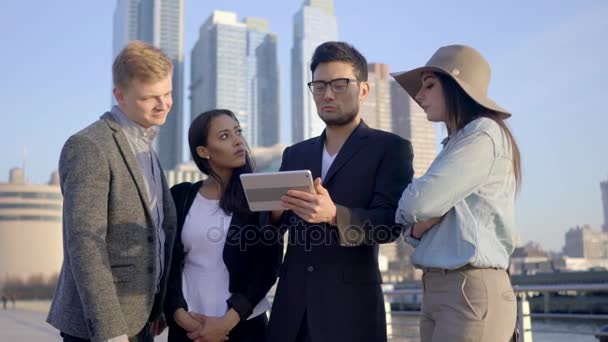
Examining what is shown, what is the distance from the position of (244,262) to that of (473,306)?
3.27ft

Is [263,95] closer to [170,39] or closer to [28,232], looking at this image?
[170,39]

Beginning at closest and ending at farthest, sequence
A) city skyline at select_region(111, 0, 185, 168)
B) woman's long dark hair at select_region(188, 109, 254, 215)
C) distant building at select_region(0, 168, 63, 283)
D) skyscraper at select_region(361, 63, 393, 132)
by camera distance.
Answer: woman's long dark hair at select_region(188, 109, 254, 215), distant building at select_region(0, 168, 63, 283), skyscraper at select_region(361, 63, 393, 132), city skyline at select_region(111, 0, 185, 168)

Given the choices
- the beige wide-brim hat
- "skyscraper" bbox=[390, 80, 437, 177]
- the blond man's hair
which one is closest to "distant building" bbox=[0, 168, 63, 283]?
"skyscraper" bbox=[390, 80, 437, 177]

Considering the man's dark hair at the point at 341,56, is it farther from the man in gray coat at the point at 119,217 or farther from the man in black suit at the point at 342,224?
the man in gray coat at the point at 119,217

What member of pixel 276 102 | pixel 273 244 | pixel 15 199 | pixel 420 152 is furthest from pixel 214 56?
pixel 273 244

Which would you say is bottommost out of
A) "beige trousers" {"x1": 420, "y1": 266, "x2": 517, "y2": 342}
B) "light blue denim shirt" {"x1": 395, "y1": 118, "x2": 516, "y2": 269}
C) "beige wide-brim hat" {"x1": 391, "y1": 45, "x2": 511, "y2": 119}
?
"beige trousers" {"x1": 420, "y1": 266, "x2": 517, "y2": 342}

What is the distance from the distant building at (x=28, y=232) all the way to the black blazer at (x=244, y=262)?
75.3 meters

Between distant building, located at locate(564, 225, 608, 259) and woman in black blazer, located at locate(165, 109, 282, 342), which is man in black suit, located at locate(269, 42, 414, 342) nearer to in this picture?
woman in black blazer, located at locate(165, 109, 282, 342)

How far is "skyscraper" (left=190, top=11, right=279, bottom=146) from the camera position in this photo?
129 m

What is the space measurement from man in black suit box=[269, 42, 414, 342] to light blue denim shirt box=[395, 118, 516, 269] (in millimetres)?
244

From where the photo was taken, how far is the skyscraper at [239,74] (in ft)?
423

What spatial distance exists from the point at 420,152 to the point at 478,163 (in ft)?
382

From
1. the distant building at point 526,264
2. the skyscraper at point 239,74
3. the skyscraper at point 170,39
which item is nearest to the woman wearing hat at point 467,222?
the distant building at point 526,264

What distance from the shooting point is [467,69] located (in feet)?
6.19
